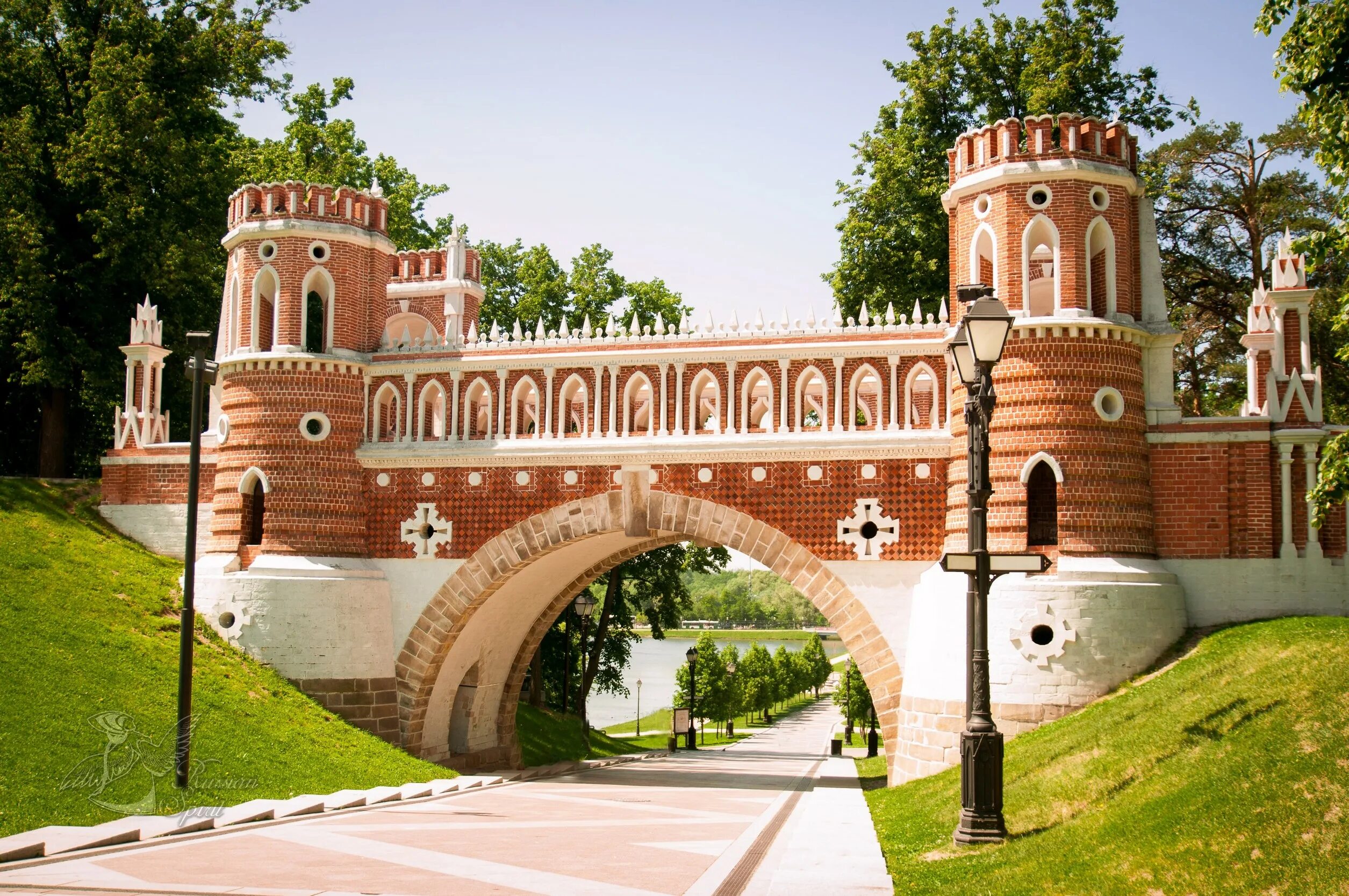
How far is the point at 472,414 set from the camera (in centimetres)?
2070

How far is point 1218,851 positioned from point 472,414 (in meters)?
14.5

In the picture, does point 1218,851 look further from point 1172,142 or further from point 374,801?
point 1172,142

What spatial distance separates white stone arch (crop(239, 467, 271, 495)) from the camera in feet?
64.8

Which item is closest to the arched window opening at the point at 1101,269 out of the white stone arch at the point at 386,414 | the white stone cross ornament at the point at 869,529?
the white stone cross ornament at the point at 869,529

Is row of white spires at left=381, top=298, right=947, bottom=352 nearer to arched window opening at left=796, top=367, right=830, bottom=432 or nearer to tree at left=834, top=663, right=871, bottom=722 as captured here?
arched window opening at left=796, top=367, right=830, bottom=432

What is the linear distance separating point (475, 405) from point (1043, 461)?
359 inches

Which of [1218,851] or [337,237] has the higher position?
[337,237]

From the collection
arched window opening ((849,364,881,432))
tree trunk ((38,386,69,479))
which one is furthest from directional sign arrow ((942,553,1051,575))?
tree trunk ((38,386,69,479))

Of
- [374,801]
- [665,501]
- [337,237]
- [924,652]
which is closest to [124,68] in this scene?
[337,237]

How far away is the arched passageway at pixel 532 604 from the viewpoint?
58.5ft

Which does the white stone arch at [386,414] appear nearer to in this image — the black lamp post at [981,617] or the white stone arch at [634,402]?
the white stone arch at [634,402]

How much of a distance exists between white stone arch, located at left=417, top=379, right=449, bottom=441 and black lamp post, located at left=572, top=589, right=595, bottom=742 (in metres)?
5.32

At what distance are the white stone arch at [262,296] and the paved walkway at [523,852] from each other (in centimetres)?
800

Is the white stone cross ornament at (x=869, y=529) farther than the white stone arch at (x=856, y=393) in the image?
No
